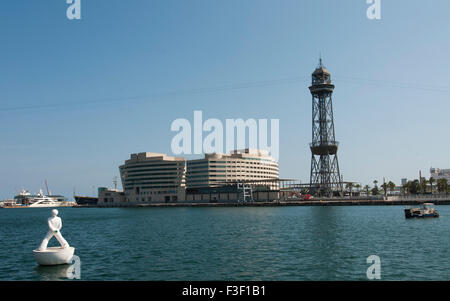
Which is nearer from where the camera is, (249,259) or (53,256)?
(53,256)

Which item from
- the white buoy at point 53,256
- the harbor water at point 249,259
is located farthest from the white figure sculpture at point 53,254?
the harbor water at point 249,259

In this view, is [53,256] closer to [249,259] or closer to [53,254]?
[53,254]

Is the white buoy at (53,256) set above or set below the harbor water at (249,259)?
above

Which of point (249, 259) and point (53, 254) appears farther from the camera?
point (249, 259)

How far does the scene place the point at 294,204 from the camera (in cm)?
18375

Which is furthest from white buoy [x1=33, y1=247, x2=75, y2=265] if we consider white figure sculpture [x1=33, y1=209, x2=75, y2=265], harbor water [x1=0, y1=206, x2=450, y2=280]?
harbor water [x1=0, y1=206, x2=450, y2=280]

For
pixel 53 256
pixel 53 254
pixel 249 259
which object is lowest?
pixel 249 259

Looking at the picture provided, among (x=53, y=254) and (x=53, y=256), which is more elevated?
(x=53, y=254)

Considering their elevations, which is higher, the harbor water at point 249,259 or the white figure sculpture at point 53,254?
the white figure sculpture at point 53,254

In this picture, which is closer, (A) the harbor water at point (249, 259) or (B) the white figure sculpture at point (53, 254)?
(A) the harbor water at point (249, 259)

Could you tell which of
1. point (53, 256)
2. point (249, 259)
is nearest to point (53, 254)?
point (53, 256)

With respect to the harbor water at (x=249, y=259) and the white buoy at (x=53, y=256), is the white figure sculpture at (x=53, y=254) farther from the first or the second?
the harbor water at (x=249, y=259)

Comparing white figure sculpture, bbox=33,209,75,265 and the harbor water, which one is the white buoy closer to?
white figure sculpture, bbox=33,209,75,265
